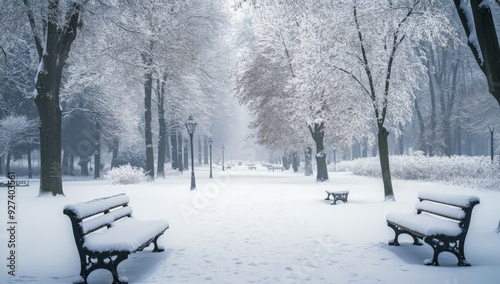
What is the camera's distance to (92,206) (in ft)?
17.6

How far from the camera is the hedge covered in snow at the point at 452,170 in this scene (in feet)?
59.8

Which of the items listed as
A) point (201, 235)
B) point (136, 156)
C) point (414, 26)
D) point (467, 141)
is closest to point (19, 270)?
point (201, 235)

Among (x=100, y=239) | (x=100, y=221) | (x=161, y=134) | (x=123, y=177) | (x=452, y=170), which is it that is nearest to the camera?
(x=100, y=239)

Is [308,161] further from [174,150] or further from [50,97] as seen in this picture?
[50,97]

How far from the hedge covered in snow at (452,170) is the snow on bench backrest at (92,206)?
Answer: 16396 millimetres

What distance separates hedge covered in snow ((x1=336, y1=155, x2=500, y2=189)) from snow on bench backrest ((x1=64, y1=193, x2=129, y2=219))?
1640 cm

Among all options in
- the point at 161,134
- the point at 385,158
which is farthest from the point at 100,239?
the point at 161,134

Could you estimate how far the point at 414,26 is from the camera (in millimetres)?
12070

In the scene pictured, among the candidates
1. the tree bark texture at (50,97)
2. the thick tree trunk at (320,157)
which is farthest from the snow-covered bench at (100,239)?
the thick tree trunk at (320,157)

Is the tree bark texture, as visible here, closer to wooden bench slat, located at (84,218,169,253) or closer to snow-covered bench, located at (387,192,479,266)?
wooden bench slat, located at (84,218,169,253)

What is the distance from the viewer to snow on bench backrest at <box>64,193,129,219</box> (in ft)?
16.0

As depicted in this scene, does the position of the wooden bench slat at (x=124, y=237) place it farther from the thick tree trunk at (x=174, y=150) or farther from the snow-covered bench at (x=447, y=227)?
the thick tree trunk at (x=174, y=150)

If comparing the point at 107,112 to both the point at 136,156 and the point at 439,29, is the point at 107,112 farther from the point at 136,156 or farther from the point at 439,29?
the point at 439,29

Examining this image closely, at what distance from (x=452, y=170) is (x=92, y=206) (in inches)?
813
